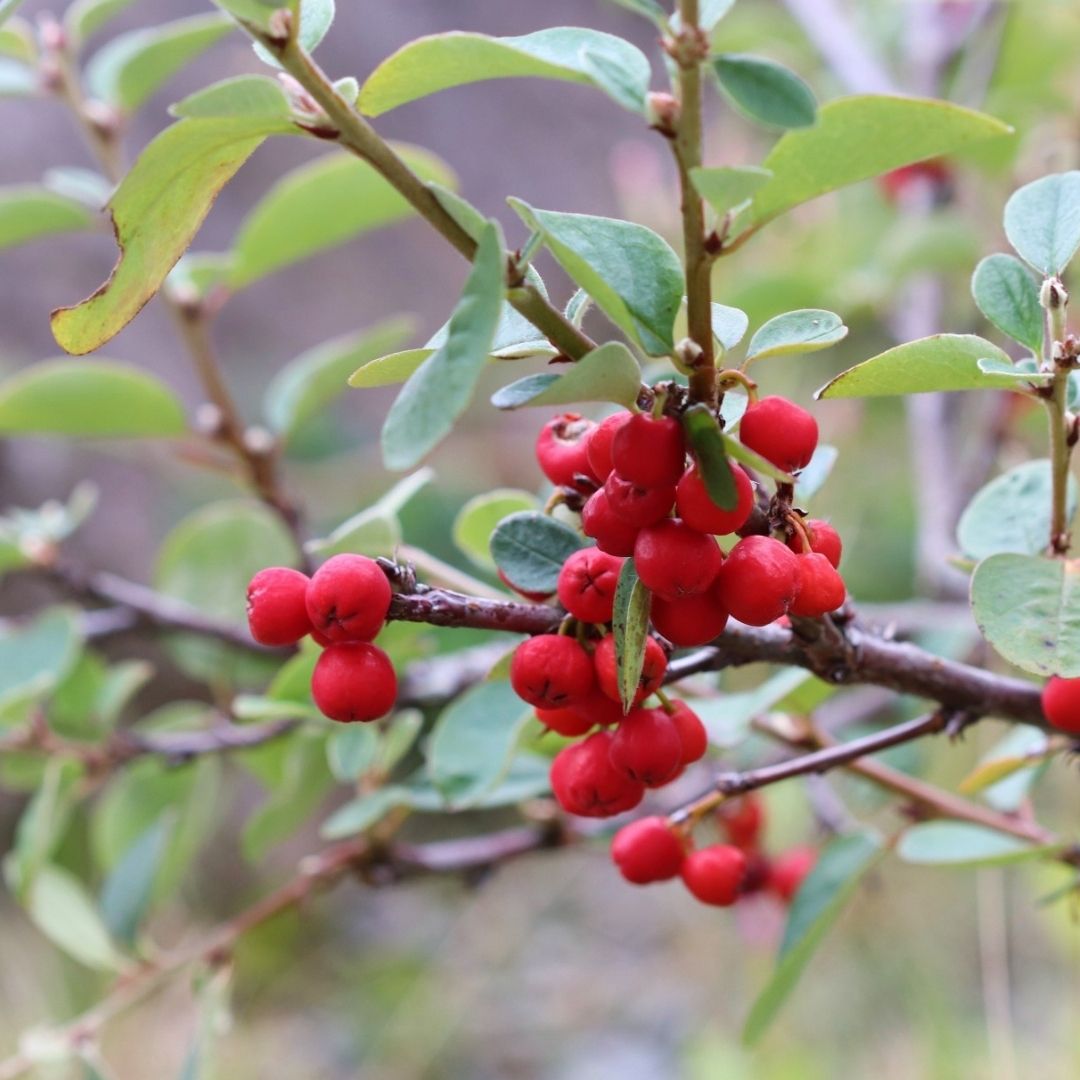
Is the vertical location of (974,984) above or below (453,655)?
below

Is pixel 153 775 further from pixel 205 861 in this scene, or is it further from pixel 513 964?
pixel 205 861

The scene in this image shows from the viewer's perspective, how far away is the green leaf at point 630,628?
1.13 feet

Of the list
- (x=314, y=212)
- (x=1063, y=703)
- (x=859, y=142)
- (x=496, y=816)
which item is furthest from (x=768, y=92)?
(x=496, y=816)

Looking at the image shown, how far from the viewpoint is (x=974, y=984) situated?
1.97 meters

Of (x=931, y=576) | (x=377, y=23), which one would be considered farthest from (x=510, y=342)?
(x=377, y=23)

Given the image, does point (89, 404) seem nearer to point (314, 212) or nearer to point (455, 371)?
point (314, 212)

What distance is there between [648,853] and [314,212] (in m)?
0.61

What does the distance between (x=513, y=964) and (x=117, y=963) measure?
1.59m

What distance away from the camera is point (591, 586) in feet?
1.24

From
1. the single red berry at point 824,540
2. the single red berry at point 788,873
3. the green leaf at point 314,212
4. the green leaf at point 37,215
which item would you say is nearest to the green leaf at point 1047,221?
the single red berry at point 824,540

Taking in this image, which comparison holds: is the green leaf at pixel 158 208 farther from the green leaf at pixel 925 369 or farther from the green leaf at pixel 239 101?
the green leaf at pixel 925 369

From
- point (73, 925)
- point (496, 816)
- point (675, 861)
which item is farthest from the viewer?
point (496, 816)

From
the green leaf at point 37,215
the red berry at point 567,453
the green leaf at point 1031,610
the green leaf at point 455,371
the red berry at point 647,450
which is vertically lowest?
the green leaf at point 1031,610

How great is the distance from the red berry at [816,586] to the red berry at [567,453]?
0.08m
